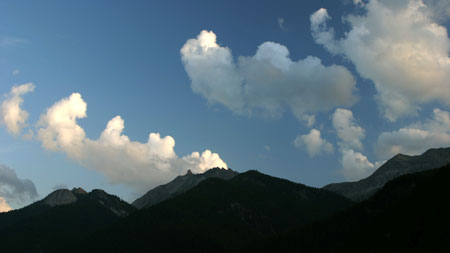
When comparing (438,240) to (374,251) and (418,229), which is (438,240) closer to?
(418,229)

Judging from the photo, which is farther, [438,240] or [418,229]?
[418,229]

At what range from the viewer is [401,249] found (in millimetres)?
188750

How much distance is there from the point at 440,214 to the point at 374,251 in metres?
35.2

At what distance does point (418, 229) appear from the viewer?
196750mm

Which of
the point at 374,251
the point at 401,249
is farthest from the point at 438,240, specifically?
the point at 374,251

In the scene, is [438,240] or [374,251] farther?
[374,251]

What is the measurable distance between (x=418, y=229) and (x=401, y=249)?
15.6 m

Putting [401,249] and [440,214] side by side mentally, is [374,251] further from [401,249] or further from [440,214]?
[440,214]

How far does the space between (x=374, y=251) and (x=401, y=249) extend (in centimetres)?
1444

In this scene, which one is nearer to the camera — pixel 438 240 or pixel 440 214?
pixel 438 240

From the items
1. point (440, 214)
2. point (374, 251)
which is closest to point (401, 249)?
point (374, 251)

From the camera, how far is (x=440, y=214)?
197125 millimetres

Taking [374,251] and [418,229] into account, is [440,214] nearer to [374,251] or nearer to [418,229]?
[418,229]

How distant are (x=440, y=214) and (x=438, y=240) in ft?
73.8
